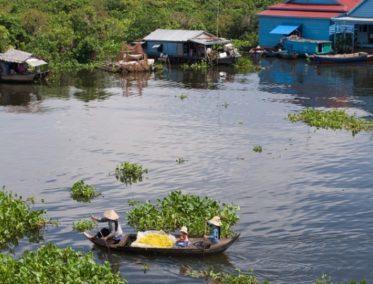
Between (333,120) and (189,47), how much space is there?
26234mm

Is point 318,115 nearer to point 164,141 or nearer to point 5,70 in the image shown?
point 164,141

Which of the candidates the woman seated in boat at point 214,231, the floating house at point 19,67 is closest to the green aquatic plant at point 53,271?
the woman seated in boat at point 214,231

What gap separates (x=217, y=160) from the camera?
3038 centimetres

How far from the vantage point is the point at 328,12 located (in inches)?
2616

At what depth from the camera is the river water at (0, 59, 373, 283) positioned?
2088 centimetres

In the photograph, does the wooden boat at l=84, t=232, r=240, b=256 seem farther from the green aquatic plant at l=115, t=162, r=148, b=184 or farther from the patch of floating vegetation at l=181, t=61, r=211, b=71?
the patch of floating vegetation at l=181, t=61, r=211, b=71

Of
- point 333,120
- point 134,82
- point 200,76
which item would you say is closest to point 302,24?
point 200,76

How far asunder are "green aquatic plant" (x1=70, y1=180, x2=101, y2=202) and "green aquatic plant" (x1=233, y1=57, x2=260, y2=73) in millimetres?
33137

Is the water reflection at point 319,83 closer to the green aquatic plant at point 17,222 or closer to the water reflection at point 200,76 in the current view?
the water reflection at point 200,76

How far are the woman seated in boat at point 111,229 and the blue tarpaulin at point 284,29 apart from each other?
156 feet

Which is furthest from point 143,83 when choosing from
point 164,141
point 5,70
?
point 164,141

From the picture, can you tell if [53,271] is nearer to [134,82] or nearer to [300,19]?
[134,82]

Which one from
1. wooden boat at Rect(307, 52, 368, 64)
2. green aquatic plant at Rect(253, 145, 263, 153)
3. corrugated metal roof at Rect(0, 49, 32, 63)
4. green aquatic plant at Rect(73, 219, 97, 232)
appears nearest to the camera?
green aquatic plant at Rect(73, 219, 97, 232)

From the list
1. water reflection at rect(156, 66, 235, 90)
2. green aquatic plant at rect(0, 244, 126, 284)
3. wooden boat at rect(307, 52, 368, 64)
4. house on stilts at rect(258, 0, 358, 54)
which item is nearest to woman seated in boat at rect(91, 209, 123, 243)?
green aquatic plant at rect(0, 244, 126, 284)
